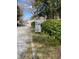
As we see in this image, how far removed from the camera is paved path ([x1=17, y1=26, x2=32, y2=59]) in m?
1.65

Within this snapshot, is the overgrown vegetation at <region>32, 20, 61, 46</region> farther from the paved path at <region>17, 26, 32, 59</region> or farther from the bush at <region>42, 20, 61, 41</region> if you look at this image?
the paved path at <region>17, 26, 32, 59</region>

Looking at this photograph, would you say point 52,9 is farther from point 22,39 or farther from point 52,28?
point 22,39

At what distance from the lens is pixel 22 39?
5.42 feet

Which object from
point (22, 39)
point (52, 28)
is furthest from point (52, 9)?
point (22, 39)

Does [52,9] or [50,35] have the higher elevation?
[52,9]

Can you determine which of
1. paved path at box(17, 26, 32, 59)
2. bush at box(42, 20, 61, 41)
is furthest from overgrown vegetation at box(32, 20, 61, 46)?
paved path at box(17, 26, 32, 59)

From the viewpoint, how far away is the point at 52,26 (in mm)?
1696

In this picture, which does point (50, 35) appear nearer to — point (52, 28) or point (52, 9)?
point (52, 28)

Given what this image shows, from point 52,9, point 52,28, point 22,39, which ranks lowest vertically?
point 22,39

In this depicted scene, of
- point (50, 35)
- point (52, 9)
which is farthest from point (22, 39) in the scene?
point (52, 9)
